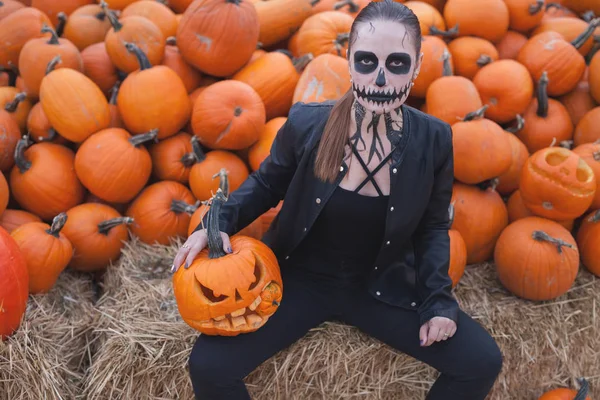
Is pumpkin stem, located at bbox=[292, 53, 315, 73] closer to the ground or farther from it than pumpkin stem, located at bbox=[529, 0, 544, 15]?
closer to the ground

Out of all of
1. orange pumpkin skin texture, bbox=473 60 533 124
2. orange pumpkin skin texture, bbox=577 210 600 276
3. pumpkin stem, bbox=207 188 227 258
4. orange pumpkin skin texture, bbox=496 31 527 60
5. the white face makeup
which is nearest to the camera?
the white face makeup

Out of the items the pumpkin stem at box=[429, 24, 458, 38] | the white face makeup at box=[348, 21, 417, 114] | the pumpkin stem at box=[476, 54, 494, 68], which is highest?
the white face makeup at box=[348, 21, 417, 114]

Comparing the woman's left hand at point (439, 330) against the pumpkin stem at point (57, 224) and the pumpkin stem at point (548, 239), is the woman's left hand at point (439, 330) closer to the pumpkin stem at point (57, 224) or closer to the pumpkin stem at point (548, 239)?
the pumpkin stem at point (548, 239)

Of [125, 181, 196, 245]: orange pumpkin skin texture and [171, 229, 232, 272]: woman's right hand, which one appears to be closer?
[171, 229, 232, 272]: woman's right hand

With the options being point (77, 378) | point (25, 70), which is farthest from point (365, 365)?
point (25, 70)

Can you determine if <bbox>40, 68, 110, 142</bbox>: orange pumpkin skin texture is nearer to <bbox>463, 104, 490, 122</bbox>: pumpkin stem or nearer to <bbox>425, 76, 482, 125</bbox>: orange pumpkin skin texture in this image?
<bbox>425, 76, 482, 125</bbox>: orange pumpkin skin texture

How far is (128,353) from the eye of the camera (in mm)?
2305

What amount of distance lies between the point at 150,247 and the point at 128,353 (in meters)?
0.75

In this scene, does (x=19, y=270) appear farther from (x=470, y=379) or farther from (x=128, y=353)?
(x=470, y=379)

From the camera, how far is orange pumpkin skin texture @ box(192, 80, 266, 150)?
291 cm

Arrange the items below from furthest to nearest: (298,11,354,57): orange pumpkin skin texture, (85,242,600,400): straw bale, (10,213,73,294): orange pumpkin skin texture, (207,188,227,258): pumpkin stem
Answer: (298,11,354,57): orange pumpkin skin texture, (10,213,73,294): orange pumpkin skin texture, (85,242,600,400): straw bale, (207,188,227,258): pumpkin stem

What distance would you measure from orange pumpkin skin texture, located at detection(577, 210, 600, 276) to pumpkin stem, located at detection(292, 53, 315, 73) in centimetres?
174

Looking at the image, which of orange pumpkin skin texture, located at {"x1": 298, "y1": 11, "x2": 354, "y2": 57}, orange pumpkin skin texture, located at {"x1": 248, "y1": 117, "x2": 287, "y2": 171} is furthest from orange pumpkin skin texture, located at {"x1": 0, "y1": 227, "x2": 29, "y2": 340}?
orange pumpkin skin texture, located at {"x1": 298, "y1": 11, "x2": 354, "y2": 57}

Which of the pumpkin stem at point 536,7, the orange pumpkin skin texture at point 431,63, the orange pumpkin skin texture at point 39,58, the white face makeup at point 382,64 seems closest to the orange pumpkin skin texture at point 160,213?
the orange pumpkin skin texture at point 39,58
